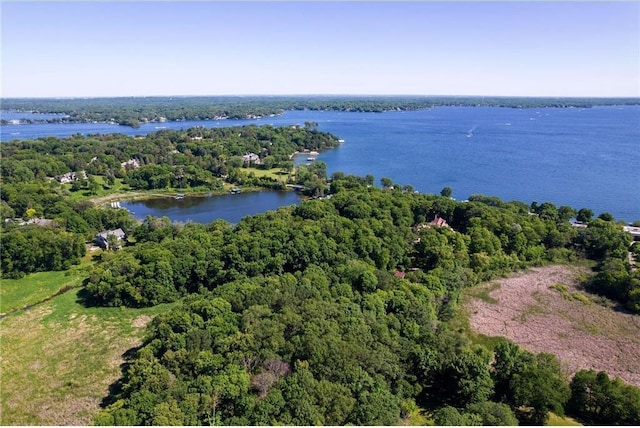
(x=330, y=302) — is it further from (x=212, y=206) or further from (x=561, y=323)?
(x=212, y=206)

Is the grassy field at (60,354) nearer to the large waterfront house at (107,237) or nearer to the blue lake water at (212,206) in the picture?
the large waterfront house at (107,237)

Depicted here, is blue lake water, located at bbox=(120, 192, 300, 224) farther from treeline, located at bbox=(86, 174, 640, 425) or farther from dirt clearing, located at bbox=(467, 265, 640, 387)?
dirt clearing, located at bbox=(467, 265, 640, 387)

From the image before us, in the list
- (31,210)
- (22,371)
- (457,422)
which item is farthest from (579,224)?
(31,210)

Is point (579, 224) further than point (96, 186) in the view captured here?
No

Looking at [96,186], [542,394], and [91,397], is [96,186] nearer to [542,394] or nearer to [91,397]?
[91,397]

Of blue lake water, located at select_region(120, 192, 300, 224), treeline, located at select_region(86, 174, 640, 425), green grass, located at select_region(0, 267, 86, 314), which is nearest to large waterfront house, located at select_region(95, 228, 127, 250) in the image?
treeline, located at select_region(86, 174, 640, 425)

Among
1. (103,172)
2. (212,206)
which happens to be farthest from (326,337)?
(103,172)
